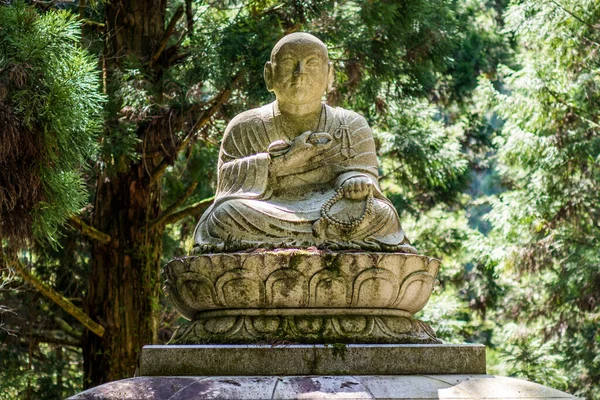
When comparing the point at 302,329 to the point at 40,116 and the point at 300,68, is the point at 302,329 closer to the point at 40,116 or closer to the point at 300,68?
the point at 300,68

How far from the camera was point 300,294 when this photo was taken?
6395mm

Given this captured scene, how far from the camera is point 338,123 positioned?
7.46 metres

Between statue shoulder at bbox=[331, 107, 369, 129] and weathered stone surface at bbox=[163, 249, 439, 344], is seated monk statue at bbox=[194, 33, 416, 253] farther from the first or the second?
weathered stone surface at bbox=[163, 249, 439, 344]

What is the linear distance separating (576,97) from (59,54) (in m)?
8.00

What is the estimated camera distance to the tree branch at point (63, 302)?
9461 mm

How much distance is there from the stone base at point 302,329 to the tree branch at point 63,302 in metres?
3.30

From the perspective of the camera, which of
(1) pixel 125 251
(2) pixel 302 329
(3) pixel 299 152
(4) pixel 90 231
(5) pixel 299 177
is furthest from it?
(1) pixel 125 251

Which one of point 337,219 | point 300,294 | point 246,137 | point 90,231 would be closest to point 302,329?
point 300,294

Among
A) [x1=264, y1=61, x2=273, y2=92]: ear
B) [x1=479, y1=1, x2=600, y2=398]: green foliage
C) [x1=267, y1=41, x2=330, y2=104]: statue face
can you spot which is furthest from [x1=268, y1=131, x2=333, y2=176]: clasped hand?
[x1=479, y1=1, x2=600, y2=398]: green foliage

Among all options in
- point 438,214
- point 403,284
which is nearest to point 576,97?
point 438,214

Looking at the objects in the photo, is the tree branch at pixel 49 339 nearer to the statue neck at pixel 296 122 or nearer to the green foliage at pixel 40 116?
the green foliage at pixel 40 116

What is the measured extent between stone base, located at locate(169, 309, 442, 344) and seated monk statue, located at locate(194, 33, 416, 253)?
45cm

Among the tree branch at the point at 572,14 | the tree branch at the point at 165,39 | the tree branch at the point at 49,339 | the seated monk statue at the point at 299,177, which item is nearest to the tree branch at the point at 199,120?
the tree branch at the point at 165,39

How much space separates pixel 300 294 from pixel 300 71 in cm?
179
